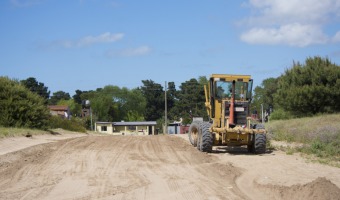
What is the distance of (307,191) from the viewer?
8625 millimetres

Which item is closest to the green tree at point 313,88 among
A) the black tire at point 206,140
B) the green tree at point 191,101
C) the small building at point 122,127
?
the black tire at point 206,140

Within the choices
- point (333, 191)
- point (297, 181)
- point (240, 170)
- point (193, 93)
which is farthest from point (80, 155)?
point (193, 93)

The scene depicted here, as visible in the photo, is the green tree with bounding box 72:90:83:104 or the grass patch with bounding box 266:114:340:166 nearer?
the grass patch with bounding box 266:114:340:166

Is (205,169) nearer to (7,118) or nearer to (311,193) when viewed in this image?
(311,193)

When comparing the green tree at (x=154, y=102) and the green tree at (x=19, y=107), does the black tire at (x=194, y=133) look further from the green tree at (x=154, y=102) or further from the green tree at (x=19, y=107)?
the green tree at (x=154, y=102)

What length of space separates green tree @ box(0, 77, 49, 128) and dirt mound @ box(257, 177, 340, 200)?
71.7ft

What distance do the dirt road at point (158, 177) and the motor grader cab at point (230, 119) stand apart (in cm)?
111

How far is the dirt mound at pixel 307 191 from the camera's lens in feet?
27.1

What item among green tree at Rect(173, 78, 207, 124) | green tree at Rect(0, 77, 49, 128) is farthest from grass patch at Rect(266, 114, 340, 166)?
green tree at Rect(173, 78, 207, 124)

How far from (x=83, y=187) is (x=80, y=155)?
5.90 metres

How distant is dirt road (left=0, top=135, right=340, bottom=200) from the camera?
8.73 meters

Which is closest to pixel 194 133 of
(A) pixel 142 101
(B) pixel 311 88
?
(B) pixel 311 88

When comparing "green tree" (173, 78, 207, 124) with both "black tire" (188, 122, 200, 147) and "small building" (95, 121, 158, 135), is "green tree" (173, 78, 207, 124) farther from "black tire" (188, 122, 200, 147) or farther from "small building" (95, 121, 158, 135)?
"black tire" (188, 122, 200, 147)

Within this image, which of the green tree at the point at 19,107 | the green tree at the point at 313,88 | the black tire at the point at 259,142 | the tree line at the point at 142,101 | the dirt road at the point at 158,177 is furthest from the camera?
the tree line at the point at 142,101
